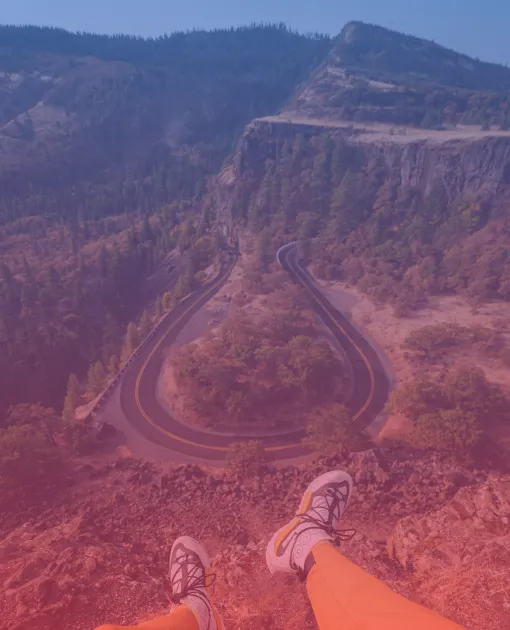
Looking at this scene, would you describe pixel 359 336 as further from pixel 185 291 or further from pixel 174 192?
pixel 174 192

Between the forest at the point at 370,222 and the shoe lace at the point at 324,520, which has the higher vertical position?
the shoe lace at the point at 324,520

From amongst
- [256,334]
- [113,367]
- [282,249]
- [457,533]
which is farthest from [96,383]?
[282,249]

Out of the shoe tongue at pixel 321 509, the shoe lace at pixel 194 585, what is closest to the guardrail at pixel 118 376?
the shoe lace at pixel 194 585

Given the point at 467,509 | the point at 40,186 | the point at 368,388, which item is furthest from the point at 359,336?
the point at 40,186

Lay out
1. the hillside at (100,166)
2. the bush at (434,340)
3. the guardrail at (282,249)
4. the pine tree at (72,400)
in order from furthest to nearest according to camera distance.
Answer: the guardrail at (282,249) → the hillside at (100,166) → the bush at (434,340) → the pine tree at (72,400)

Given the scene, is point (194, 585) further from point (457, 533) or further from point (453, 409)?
point (453, 409)

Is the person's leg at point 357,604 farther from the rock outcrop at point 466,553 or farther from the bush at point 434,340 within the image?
the bush at point 434,340

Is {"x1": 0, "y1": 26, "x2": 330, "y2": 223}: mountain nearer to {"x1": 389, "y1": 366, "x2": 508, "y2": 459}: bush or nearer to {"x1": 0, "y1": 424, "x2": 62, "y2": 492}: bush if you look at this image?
{"x1": 0, "y1": 424, "x2": 62, "y2": 492}: bush

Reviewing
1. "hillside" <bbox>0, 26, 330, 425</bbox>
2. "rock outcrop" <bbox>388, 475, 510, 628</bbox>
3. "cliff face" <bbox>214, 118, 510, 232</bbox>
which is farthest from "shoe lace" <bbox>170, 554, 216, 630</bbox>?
"cliff face" <bbox>214, 118, 510, 232</bbox>
